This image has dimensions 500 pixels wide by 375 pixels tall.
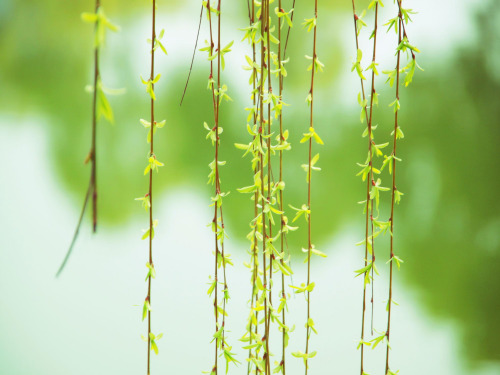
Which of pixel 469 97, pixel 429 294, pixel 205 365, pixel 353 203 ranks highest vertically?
pixel 469 97

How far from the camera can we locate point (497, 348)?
52.5 inches

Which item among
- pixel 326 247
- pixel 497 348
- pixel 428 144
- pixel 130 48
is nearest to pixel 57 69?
pixel 130 48

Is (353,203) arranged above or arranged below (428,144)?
below

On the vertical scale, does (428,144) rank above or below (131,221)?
above

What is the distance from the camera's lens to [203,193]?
1.29 m

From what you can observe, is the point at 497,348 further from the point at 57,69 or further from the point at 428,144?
the point at 57,69

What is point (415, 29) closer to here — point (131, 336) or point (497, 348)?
point (497, 348)

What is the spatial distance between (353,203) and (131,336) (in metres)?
0.76

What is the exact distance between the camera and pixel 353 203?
1.29m

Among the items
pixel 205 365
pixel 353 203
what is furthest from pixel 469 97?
pixel 205 365

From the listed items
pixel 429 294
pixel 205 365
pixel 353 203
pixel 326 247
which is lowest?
pixel 205 365

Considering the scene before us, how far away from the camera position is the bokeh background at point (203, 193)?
1.27m

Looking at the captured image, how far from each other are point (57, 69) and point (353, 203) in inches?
36.6

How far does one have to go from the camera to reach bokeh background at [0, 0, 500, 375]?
A: 127 centimetres
